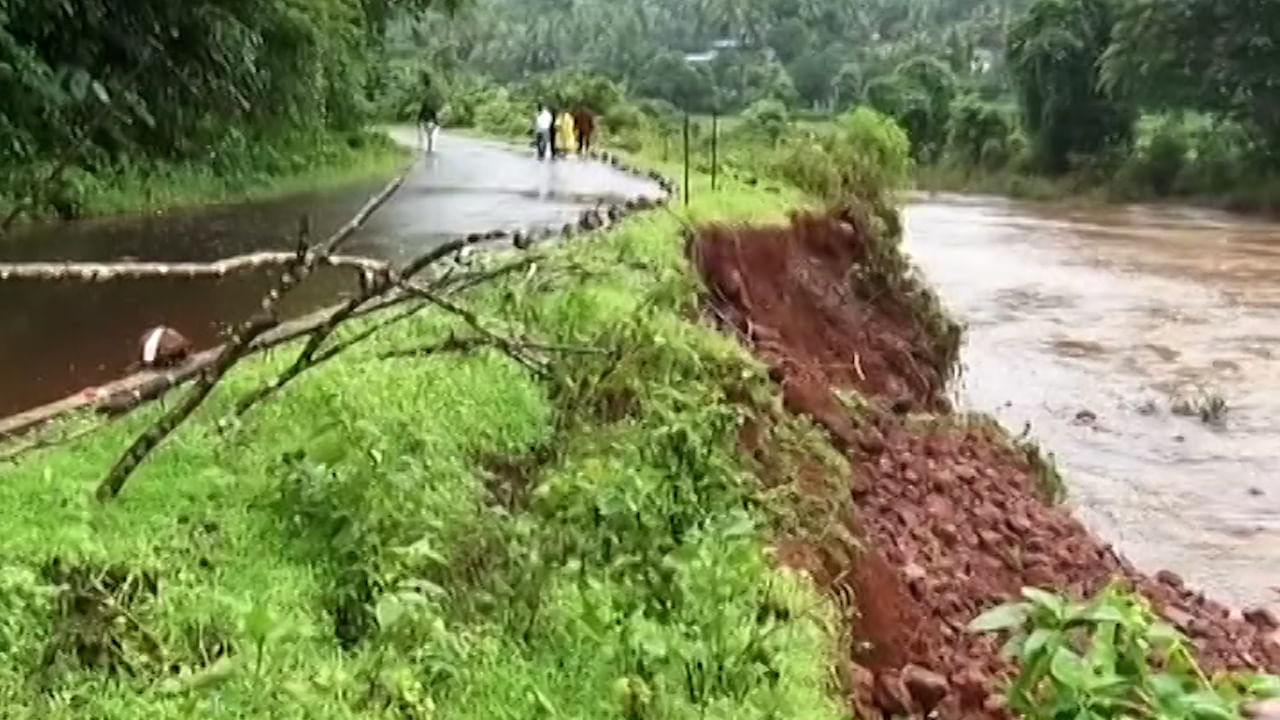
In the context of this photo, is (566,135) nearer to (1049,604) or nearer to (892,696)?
(892,696)

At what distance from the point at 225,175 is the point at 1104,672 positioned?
17.4 metres

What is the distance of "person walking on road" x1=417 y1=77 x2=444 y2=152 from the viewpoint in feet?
104

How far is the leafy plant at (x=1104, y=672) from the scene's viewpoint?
462cm

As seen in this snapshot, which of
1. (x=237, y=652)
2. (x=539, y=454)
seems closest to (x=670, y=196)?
(x=539, y=454)

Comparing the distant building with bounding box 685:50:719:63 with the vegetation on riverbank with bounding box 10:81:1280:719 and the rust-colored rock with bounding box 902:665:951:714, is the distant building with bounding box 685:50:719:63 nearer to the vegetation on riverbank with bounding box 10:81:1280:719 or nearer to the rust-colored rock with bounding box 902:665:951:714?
the vegetation on riverbank with bounding box 10:81:1280:719

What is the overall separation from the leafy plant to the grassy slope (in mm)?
1019

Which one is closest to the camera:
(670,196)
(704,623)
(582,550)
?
(704,623)

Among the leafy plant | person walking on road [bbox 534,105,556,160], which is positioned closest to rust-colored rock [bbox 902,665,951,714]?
the leafy plant

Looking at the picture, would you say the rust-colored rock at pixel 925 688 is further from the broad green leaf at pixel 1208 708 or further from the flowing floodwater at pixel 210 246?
the flowing floodwater at pixel 210 246

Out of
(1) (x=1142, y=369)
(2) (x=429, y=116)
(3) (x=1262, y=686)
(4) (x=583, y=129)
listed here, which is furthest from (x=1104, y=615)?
(2) (x=429, y=116)

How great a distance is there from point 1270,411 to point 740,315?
853 centimetres

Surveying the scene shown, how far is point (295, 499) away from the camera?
6.37m

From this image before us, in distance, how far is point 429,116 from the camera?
34500 mm

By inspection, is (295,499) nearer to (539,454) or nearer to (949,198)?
(539,454)
